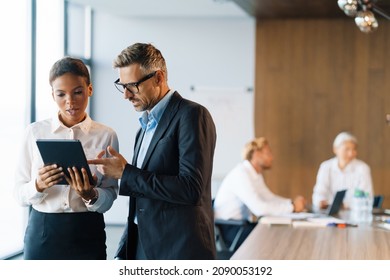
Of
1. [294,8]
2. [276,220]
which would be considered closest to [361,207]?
[276,220]

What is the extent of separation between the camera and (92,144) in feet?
7.84

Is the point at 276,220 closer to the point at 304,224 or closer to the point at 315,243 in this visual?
the point at 304,224

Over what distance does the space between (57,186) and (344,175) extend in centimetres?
A: 472

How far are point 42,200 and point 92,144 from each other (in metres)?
0.25

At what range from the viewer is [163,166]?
90.6 inches

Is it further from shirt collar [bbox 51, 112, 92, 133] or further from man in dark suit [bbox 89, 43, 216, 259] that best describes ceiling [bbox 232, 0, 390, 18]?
shirt collar [bbox 51, 112, 92, 133]

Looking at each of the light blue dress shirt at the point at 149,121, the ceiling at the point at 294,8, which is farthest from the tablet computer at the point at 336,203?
the light blue dress shirt at the point at 149,121

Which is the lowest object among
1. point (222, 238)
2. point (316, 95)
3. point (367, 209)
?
point (222, 238)

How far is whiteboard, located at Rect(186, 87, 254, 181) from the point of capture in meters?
8.75

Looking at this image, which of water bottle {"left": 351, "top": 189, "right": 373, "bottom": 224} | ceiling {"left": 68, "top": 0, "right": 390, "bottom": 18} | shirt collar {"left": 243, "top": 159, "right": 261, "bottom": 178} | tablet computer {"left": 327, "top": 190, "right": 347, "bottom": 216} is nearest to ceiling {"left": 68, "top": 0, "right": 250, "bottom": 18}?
ceiling {"left": 68, "top": 0, "right": 390, "bottom": 18}

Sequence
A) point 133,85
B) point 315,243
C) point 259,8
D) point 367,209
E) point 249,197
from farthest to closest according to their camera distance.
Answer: point 259,8 → point 367,209 → point 249,197 → point 315,243 → point 133,85

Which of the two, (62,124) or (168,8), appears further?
(168,8)

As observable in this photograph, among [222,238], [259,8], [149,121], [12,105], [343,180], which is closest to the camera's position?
[149,121]
